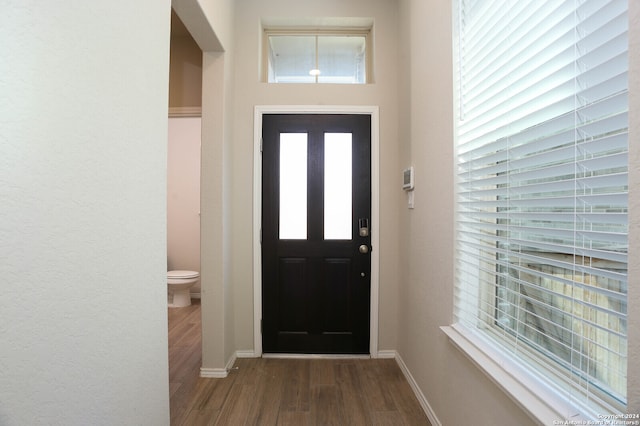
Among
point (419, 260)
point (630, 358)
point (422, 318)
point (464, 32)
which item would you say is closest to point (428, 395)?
point (422, 318)

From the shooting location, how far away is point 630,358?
72 centimetres

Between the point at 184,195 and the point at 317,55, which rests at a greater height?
the point at 317,55

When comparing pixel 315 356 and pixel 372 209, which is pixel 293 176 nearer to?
pixel 372 209

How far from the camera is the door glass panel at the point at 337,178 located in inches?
105

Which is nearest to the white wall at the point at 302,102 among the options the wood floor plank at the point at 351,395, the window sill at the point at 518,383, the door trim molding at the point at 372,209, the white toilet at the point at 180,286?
the door trim molding at the point at 372,209

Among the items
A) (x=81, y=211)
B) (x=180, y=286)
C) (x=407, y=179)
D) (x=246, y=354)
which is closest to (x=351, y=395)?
(x=246, y=354)

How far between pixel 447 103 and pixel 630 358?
1.31 m

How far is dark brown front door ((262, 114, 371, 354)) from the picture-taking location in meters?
2.66

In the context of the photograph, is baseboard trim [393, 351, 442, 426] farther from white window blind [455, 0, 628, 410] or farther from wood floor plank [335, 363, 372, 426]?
white window blind [455, 0, 628, 410]

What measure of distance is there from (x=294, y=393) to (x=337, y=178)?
65.3 inches

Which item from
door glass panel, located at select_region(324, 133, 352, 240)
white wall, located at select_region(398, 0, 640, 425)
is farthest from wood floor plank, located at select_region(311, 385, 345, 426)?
door glass panel, located at select_region(324, 133, 352, 240)

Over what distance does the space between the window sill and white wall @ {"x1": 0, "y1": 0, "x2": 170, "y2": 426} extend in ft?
4.30

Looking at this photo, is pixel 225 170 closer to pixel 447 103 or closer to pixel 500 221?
pixel 447 103

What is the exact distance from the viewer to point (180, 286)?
393 cm
